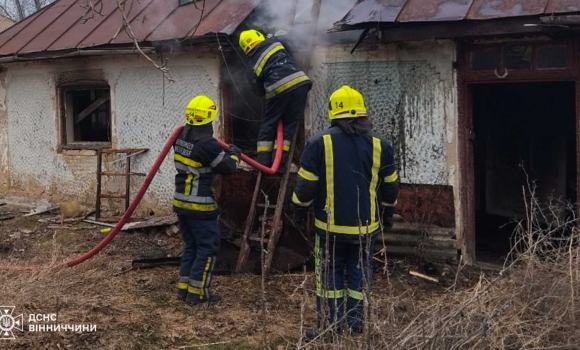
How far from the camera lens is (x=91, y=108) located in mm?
9375

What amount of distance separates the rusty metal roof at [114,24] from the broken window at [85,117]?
0.84 m

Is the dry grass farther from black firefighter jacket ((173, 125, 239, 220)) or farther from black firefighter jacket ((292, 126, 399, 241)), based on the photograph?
black firefighter jacket ((173, 125, 239, 220))

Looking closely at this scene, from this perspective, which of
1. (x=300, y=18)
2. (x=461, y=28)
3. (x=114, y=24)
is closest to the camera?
(x=461, y=28)

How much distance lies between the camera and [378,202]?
4.73m

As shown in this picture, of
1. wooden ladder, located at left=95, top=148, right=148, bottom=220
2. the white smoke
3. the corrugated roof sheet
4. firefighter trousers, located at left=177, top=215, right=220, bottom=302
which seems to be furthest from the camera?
the corrugated roof sheet

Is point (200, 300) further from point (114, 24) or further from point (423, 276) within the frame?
point (114, 24)

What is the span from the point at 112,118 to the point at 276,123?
3.56m

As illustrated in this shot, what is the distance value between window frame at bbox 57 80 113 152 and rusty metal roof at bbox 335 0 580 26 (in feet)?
14.5

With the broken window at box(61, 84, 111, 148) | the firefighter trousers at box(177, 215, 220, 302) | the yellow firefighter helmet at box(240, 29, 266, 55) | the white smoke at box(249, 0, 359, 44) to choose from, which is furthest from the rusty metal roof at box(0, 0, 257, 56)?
the firefighter trousers at box(177, 215, 220, 302)

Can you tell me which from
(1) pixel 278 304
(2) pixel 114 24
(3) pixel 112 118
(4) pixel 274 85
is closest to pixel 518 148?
(4) pixel 274 85

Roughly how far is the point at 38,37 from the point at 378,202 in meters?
7.10

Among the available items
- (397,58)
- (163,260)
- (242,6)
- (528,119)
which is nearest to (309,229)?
(163,260)

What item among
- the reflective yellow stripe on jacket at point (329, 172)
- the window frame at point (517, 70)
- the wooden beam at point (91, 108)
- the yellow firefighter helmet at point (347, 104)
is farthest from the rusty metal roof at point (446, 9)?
the wooden beam at point (91, 108)

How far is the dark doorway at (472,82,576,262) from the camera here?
8.54m
